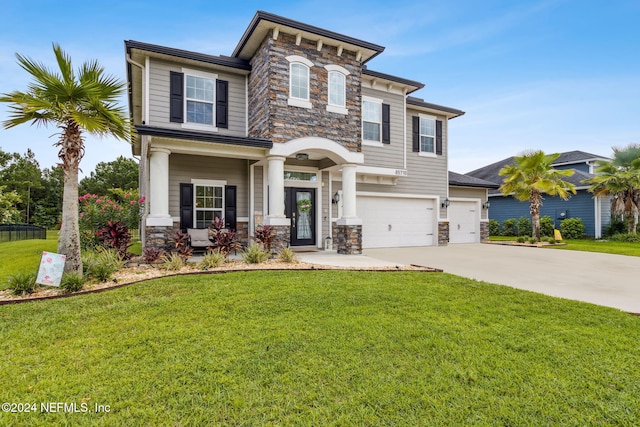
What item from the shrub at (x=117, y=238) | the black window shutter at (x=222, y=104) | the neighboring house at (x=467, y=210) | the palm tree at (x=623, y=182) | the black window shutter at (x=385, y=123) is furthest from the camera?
the palm tree at (x=623, y=182)

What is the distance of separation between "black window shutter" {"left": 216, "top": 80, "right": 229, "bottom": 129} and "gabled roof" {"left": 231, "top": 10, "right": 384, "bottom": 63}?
1.20m

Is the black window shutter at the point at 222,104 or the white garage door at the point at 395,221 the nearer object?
the black window shutter at the point at 222,104

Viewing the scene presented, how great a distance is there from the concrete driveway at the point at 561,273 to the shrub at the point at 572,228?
899 cm

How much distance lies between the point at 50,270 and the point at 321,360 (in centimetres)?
494

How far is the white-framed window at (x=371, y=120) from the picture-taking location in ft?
40.5

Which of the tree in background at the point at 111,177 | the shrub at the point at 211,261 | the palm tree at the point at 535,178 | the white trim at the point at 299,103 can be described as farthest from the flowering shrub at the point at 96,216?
the tree in background at the point at 111,177

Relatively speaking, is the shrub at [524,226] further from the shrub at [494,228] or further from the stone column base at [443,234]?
the stone column base at [443,234]

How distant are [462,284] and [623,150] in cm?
1791

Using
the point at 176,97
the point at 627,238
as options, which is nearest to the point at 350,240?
the point at 176,97

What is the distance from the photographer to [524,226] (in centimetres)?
1942

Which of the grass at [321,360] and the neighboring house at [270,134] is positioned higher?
the neighboring house at [270,134]

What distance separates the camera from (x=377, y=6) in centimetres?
1173

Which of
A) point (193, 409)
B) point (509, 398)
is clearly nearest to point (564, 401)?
point (509, 398)

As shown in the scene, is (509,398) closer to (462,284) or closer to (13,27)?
(462,284)
